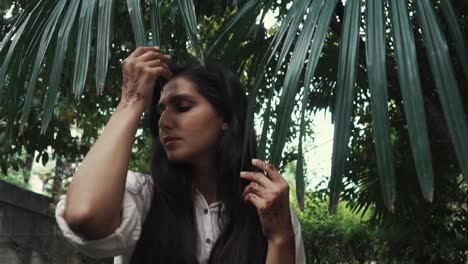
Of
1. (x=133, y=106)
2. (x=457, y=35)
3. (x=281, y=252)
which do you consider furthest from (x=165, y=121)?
(x=457, y=35)

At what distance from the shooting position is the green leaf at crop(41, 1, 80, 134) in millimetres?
1049

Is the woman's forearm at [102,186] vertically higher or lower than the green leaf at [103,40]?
lower

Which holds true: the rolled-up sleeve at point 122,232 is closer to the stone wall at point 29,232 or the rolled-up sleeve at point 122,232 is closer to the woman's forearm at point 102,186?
the woman's forearm at point 102,186

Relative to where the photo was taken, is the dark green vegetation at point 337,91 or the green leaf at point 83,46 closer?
the dark green vegetation at point 337,91

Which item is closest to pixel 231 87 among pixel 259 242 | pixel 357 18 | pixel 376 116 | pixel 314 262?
pixel 259 242

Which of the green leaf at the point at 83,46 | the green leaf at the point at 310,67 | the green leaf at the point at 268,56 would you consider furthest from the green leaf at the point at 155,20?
the green leaf at the point at 310,67

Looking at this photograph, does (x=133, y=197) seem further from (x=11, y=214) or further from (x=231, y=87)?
(x=11, y=214)

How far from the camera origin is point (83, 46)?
1100mm

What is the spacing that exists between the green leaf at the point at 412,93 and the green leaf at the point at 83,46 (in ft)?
1.71

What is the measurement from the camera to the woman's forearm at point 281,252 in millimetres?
1114

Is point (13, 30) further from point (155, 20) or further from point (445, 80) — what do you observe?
point (445, 80)

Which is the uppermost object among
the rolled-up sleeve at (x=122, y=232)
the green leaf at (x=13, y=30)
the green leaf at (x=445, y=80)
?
the green leaf at (x=13, y=30)

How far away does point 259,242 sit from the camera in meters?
1.25

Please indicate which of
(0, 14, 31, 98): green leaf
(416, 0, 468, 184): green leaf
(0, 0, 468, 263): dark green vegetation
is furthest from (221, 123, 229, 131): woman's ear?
(416, 0, 468, 184): green leaf
